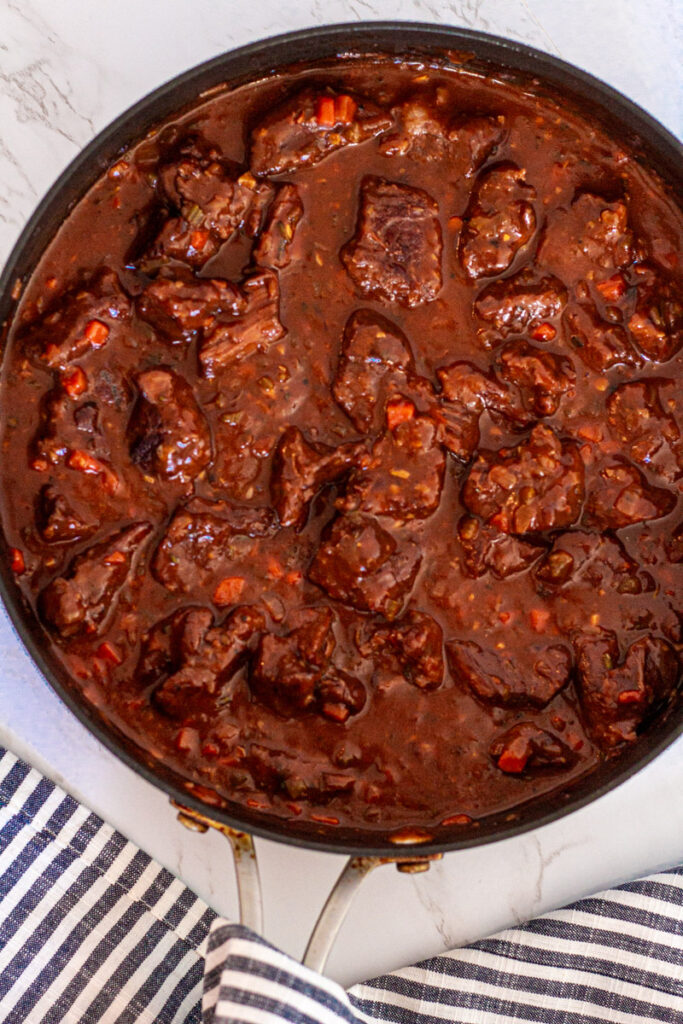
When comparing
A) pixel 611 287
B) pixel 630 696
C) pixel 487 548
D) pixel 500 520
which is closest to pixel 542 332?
pixel 611 287

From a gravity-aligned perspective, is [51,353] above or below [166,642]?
above

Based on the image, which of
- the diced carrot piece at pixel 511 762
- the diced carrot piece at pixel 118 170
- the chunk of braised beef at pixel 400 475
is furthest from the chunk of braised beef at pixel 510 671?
the diced carrot piece at pixel 118 170

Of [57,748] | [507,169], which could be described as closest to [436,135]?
[507,169]

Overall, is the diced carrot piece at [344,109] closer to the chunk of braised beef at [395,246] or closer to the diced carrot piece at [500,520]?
the chunk of braised beef at [395,246]

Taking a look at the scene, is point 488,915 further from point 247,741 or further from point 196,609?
point 196,609

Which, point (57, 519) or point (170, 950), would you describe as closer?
point (57, 519)

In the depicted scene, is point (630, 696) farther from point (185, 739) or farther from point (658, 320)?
point (185, 739)
